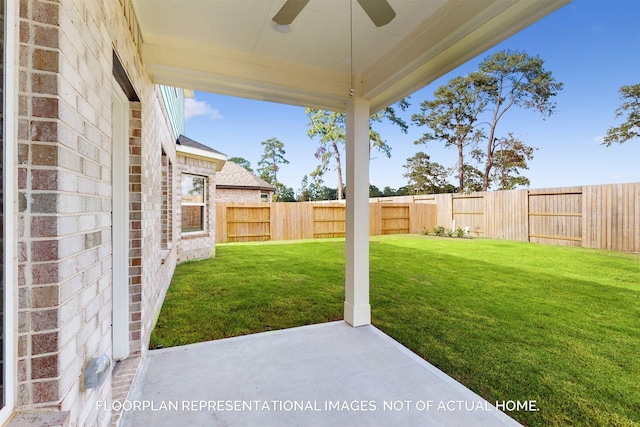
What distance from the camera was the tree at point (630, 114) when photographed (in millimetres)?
7391

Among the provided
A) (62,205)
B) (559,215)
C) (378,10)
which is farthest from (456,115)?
(62,205)

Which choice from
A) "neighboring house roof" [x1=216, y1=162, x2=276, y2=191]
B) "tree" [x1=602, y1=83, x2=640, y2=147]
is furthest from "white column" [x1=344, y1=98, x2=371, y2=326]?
"neighboring house roof" [x1=216, y1=162, x2=276, y2=191]

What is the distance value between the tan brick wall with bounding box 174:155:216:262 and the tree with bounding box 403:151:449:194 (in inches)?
616

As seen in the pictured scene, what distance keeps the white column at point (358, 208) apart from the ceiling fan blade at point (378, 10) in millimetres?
1338

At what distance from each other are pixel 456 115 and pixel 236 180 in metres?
12.8

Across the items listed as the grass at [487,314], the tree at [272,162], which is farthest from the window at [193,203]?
the tree at [272,162]

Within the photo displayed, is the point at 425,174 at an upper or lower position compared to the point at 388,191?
upper

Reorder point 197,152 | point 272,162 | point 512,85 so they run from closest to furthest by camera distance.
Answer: point 197,152
point 512,85
point 272,162

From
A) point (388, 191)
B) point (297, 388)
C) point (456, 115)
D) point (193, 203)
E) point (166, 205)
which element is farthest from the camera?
point (388, 191)

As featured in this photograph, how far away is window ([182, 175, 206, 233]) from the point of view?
6824mm

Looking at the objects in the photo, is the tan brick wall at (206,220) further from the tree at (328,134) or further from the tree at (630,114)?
the tree at (630,114)

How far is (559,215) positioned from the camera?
9125mm

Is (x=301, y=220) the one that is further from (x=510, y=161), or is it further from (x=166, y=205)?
(x=510, y=161)

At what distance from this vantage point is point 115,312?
2.25 metres
